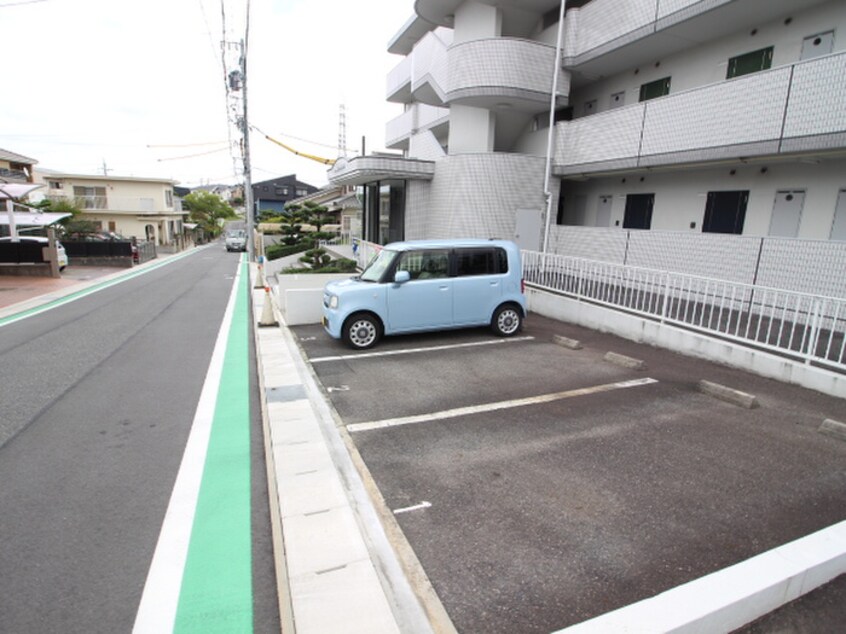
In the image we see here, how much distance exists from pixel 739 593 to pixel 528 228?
39.3ft

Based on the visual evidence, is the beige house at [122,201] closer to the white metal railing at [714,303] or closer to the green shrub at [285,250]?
the green shrub at [285,250]

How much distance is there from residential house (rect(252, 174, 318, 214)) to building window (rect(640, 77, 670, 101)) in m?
57.6

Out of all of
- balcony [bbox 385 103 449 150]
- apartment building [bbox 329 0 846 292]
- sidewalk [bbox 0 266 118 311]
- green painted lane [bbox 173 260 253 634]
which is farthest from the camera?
balcony [bbox 385 103 449 150]

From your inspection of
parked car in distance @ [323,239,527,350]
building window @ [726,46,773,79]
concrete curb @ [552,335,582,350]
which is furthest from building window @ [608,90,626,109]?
concrete curb @ [552,335,582,350]

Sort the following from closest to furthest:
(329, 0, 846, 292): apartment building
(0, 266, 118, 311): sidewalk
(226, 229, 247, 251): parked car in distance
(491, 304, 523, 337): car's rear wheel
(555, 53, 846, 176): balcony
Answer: (555, 53, 846, 176): balcony < (491, 304, 523, 337): car's rear wheel < (329, 0, 846, 292): apartment building < (0, 266, 118, 311): sidewalk < (226, 229, 247, 251): parked car in distance

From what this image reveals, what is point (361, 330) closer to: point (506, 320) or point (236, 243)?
point (506, 320)

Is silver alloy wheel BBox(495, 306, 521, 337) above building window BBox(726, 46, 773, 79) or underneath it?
underneath

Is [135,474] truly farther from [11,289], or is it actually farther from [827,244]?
[11,289]

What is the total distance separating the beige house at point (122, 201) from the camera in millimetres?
37688

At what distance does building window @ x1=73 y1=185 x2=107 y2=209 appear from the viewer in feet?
123

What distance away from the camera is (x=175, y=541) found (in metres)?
2.85

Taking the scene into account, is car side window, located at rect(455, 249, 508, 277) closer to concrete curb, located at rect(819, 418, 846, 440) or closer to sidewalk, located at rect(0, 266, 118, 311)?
concrete curb, located at rect(819, 418, 846, 440)

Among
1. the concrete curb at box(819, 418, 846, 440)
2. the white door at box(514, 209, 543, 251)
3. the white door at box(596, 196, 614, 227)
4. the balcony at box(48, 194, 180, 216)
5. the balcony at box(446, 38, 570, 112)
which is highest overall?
the balcony at box(446, 38, 570, 112)

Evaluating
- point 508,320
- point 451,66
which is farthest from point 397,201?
point 508,320
